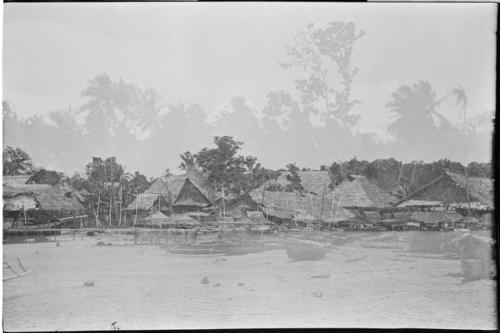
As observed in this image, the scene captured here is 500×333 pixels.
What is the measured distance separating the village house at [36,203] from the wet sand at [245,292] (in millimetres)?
237

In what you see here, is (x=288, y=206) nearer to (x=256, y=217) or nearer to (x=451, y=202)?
(x=256, y=217)

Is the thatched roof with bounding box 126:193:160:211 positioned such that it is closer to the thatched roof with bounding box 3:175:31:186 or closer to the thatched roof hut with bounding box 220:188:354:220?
the thatched roof hut with bounding box 220:188:354:220

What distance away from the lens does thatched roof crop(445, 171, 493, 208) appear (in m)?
4.80

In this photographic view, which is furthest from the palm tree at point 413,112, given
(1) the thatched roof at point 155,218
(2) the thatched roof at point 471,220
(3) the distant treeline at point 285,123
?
(1) the thatched roof at point 155,218

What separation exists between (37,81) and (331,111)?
2.77 metres

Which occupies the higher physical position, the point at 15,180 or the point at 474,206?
the point at 15,180

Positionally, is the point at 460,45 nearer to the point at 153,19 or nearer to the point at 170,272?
the point at 153,19

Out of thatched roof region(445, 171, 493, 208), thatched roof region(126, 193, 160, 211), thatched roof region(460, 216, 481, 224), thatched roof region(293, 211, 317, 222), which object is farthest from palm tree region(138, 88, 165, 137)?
thatched roof region(460, 216, 481, 224)

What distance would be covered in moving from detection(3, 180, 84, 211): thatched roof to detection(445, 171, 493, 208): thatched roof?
11.9 ft

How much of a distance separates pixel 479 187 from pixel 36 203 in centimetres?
414

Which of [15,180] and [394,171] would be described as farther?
[394,171]

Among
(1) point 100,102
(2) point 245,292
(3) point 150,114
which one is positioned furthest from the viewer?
(3) point 150,114

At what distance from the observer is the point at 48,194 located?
4961 mm

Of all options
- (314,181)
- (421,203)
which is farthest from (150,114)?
(421,203)
